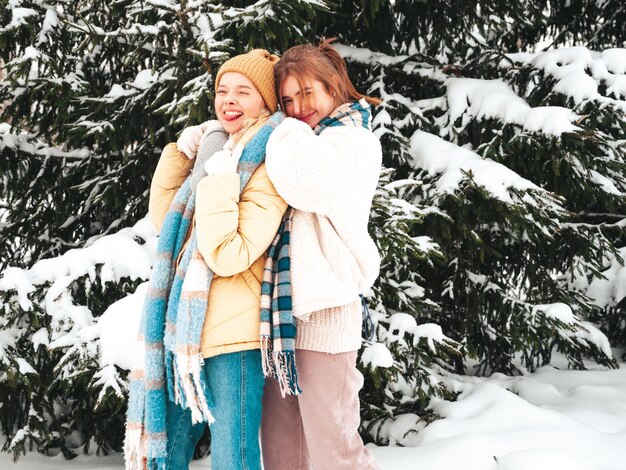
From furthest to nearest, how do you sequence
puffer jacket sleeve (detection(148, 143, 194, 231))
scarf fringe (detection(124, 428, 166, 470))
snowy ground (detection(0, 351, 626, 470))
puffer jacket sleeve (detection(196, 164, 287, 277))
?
snowy ground (detection(0, 351, 626, 470)) < puffer jacket sleeve (detection(148, 143, 194, 231)) < scarf fringe (detection(124, 428, 166, 470)) < puffer jacket sleeve (detection(196, 164, 287, 277))

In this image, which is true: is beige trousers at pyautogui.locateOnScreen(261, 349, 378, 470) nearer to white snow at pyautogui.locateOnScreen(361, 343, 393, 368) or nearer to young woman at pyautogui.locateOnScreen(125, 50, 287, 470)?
young woman at pyautogui.locateOnScreen(125, 50, 287, 470)

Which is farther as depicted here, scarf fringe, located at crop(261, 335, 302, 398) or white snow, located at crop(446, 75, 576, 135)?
white snow, located at crop(446, 75, 576, 135)

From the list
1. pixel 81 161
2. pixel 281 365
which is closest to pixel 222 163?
pixel 281 365

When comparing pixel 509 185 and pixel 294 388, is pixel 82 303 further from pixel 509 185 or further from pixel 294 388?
pixel 509 185

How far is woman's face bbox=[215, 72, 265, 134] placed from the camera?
6.16 ft

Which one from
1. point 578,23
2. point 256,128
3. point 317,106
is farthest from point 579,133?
point 578,23

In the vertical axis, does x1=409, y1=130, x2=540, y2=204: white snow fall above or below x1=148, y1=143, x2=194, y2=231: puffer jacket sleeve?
above

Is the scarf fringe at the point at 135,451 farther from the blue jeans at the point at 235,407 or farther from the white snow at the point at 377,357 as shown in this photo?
the white snow at the point at 377,357

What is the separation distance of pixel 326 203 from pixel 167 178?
68 cm

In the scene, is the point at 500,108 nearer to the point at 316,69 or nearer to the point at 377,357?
the point at 377,357

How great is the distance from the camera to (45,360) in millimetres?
3014

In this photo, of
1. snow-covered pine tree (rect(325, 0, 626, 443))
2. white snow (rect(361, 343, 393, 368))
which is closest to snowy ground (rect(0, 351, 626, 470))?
snow-covered pine tree (rect(325, 0, 626, 443))

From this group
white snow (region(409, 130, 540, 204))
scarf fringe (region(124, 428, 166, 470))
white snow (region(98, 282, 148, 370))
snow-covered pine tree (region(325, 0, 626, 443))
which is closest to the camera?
scarf fringe (region(124, 428, 166, 470))

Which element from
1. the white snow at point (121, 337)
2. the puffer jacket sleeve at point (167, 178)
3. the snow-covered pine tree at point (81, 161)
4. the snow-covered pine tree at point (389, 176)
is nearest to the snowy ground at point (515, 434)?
the snow-covered pine tree at point (389, 176)
